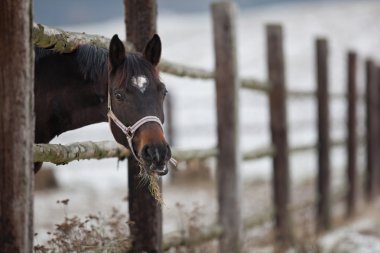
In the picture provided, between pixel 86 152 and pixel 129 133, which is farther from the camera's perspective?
pixel 86 152

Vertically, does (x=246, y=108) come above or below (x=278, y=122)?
below

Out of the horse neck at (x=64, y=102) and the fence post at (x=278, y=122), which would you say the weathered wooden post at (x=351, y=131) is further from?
the horse neck at (x=64, y=102)

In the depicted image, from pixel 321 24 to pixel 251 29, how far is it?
5443 millimetres

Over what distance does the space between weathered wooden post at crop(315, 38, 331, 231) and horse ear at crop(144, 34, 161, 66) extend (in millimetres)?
5199

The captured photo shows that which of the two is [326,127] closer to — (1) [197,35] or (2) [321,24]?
(2) [321,24]

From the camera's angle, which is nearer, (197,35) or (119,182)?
(119,182)

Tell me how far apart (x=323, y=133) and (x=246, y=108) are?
2722 cm

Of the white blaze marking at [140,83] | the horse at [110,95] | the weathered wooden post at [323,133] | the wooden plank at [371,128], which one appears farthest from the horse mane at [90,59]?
the wooden plank at [371,128]

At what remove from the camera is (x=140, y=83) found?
12.1 ft


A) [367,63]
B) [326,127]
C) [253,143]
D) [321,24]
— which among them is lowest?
[253,143]

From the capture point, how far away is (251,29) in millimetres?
59000

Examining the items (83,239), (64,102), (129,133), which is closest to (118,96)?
(129,133)

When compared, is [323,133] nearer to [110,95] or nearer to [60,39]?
[110,95]

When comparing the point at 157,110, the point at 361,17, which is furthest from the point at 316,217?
the point at 361,17
